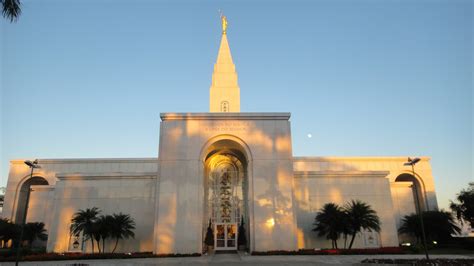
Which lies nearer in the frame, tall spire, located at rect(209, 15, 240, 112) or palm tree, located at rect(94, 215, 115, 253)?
palm tree, located at rect(94, 215, 115, 253)

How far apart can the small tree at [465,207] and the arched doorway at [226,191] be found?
2206 centimetres

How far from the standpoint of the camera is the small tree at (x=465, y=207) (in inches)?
1235

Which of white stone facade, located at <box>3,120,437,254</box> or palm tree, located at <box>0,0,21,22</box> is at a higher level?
palm tree, located at <box>0,0,21,22</box>

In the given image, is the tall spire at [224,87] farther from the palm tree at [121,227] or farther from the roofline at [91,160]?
the palm tree at [121,227]

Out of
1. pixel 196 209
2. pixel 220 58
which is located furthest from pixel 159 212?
pixel 220 58

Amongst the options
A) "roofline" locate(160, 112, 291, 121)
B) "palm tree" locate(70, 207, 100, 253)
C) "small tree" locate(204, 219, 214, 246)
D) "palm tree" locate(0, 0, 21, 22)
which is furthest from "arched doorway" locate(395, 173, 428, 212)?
"palm tree" locate(0, 0, 21, 22)

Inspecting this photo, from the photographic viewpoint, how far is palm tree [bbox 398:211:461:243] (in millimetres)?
29688

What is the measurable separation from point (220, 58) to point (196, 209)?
19.7 meters

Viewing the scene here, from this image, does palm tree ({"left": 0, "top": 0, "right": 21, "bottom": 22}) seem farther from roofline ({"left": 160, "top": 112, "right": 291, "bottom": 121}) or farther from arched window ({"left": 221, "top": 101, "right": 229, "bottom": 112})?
arched window ({"left": 221, "top": 101, "right": 229, "bottom": 112})

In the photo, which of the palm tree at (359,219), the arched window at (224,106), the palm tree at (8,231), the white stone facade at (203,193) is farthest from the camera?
the arched window at (224,106)

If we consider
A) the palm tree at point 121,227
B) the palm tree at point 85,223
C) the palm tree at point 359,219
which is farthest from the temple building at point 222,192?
the palm tree at point 359,219

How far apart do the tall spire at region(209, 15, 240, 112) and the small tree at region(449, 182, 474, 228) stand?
24.4 m

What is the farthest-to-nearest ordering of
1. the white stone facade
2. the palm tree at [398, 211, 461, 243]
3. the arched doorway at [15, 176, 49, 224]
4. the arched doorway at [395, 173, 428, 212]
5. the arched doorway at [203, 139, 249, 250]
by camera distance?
1. the arched doorway at [15, 176, 49, 224]
2. the arched doorway at [395, 173, 428, 212]
3. the palm tree at [398, 211, 461, 243]
4. the arched doorway at [203, 139, 249, 250]
5. the white stone facade

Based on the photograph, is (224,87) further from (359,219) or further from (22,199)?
(22,199)
